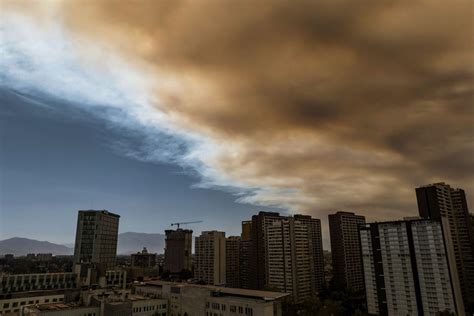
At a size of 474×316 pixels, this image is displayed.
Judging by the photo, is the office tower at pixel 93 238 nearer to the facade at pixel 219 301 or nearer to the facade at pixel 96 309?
the facade at pixel 219 301

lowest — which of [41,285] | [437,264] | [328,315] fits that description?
[328,315]

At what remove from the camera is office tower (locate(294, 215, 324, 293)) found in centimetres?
12888

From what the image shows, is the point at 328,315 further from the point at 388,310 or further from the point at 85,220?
the point at 85,220

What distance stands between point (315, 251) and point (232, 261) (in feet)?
147

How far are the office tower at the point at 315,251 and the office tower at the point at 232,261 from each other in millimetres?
40558

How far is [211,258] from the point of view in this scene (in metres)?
158

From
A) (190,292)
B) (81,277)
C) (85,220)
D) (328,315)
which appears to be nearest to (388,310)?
(328,315)

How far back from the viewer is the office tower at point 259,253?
418 feet

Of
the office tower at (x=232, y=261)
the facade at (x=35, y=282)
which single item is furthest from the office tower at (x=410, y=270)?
the facade at (x=35, y=282)

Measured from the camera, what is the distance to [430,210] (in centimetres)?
10862

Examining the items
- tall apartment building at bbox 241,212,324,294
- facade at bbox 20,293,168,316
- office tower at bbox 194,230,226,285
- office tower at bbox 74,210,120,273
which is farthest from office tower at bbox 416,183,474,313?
office tower at bbox 74,210,120,273

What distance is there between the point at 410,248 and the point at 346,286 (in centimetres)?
5831

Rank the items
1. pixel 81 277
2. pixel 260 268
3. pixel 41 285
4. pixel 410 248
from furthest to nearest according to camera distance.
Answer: pixel 260 268 → pixel 81 277 → pixel 41 285 → pixel 410 248

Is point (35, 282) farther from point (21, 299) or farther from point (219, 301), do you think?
point (219, 301)
